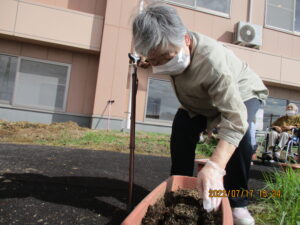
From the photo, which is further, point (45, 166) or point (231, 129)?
point (45, 166)

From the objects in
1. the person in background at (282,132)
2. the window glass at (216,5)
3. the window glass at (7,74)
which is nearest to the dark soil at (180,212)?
the person in background at (282,132)

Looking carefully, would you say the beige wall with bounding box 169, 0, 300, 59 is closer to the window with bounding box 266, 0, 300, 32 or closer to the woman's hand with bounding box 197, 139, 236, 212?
the window with bounding box 266, 0, 300, 32

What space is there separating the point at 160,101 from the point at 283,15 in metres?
4.93

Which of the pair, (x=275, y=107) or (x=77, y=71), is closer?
(x=77, y=71)

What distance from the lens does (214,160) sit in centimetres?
91

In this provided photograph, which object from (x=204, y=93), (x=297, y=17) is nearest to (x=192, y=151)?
(x=204, y=93)

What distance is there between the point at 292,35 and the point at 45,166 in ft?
27.0

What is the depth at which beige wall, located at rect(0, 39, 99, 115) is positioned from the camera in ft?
19.7

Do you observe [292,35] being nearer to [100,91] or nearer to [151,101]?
[151,101]

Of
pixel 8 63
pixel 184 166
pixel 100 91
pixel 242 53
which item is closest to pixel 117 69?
pixel 100 91

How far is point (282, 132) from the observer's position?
4426mm

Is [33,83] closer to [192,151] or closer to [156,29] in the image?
[192,151]

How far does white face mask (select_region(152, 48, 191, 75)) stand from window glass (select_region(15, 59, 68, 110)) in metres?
5.41

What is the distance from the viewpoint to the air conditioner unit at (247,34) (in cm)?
679
